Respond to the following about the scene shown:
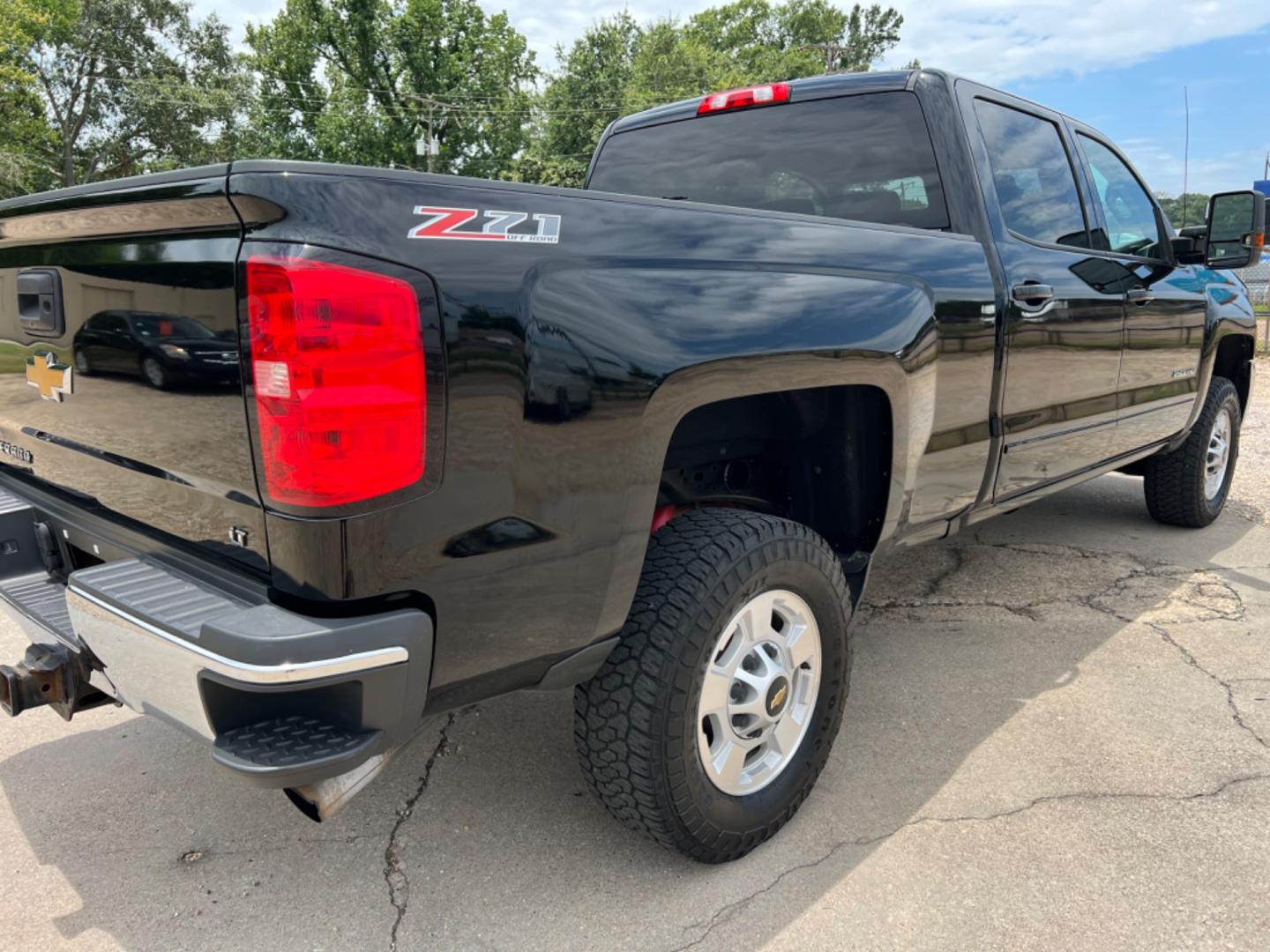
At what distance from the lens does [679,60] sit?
156 feet

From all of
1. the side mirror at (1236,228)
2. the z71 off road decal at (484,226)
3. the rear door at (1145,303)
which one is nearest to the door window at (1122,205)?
the rear door at (1145,303)

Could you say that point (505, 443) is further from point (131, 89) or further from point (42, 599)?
point (131, 89)

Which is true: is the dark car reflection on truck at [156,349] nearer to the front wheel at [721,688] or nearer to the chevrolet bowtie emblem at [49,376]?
the chevrolet bowtie emblem at [49,376]

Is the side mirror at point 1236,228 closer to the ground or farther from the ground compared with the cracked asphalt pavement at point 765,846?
farther from the ground

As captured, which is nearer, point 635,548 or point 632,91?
point 635,548

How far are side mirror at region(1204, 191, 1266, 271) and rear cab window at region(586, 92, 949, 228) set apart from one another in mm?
2127

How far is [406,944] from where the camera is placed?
199 cm

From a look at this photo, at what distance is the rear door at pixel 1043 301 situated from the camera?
9.90ft

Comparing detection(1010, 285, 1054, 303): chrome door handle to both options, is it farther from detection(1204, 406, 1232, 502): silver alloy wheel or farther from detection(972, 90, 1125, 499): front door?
detection(1204, 406, 1232, 502): silver alloy wheel

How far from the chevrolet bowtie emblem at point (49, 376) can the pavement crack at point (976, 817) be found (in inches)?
70.3

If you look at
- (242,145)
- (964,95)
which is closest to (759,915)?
(964,95)

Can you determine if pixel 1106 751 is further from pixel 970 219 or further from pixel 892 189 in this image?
pixel 892 189

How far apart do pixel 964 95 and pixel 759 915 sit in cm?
259

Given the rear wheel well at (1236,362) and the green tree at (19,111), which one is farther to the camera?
the green tree at (19,111)
